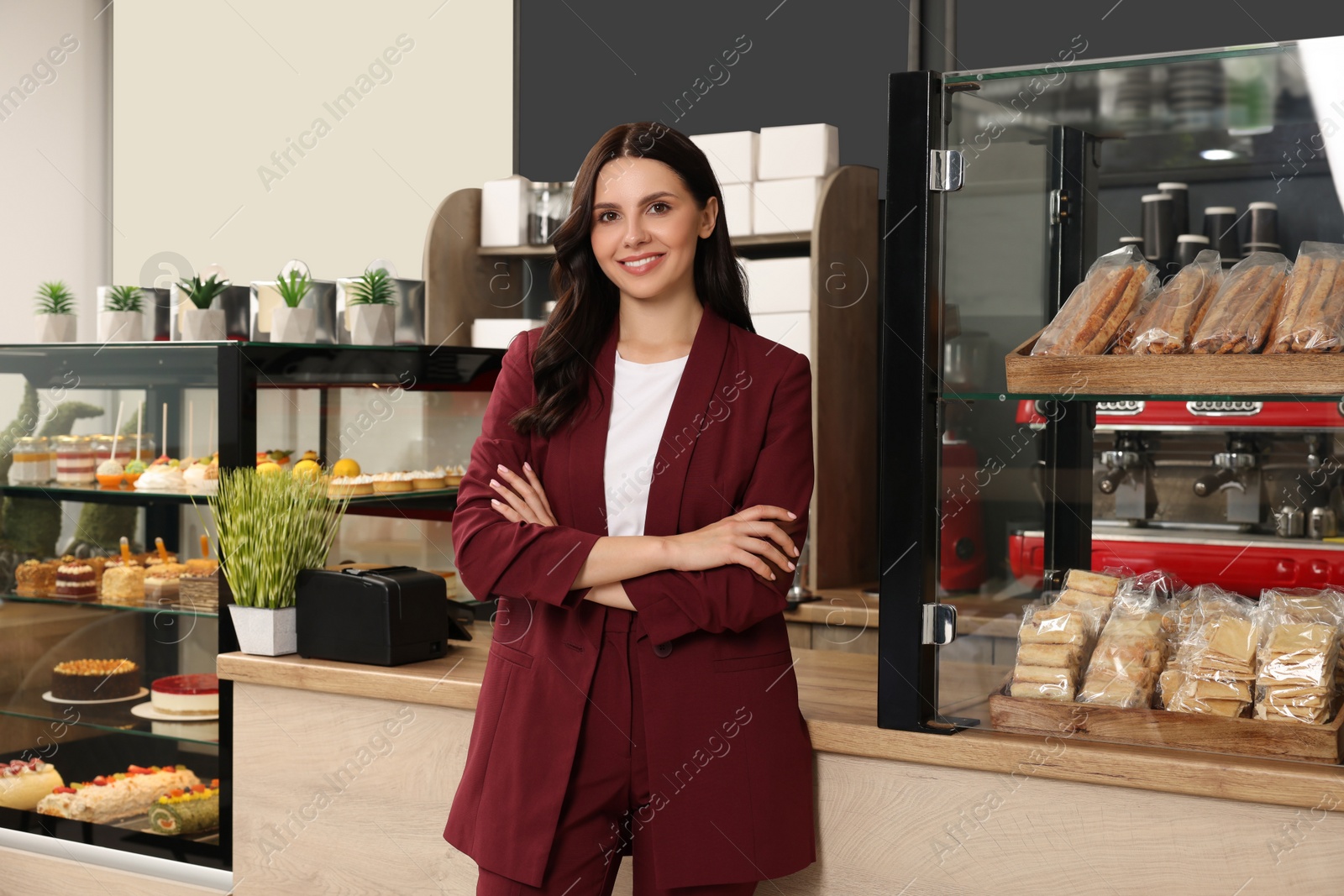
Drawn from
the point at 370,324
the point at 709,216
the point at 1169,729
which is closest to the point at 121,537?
the point at 370,324

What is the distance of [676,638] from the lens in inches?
66.3

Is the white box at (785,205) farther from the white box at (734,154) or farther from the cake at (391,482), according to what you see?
the cake at (391,482)

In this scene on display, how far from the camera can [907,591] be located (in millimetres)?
1742

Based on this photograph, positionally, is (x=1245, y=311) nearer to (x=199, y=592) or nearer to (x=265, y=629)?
(x=265, y=629)

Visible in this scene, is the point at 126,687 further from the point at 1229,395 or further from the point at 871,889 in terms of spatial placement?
the point at 1229,395

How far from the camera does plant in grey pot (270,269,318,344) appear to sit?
9.87ft

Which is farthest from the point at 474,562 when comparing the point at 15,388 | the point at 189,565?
the point at 15,388

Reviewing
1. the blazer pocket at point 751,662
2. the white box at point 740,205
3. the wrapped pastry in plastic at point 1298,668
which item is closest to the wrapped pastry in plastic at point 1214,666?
the wrapped pastry in plastic at point 1298,668

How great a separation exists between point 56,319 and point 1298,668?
2861 mm

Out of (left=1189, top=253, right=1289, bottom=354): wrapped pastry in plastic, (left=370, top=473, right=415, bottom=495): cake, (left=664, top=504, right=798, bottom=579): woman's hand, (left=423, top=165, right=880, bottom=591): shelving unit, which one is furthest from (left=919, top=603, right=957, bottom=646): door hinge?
(left=423, top=165, right=880, bottom=591): shelving unit

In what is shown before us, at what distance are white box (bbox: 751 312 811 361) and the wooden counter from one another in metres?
1.69

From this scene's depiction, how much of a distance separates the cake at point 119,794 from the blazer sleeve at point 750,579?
1.53m

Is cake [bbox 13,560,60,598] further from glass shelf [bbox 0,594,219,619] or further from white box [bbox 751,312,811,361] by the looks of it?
white box [bbox 751,312,811,361]

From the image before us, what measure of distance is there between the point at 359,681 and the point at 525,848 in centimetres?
64
